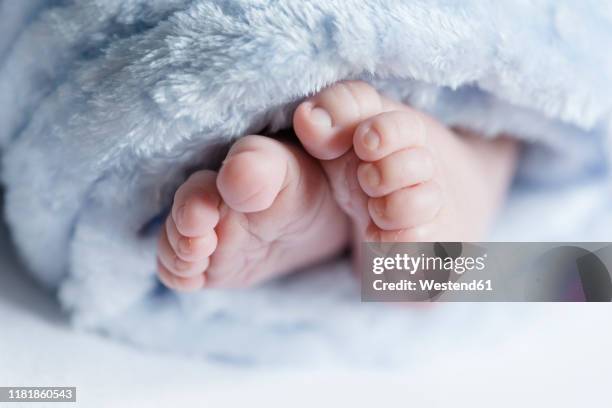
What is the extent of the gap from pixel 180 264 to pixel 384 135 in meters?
0.18

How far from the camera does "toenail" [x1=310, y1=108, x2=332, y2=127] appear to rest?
0.51m

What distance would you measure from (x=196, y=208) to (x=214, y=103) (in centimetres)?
8

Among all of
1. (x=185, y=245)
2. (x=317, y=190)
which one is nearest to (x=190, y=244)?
(x=185, y=245)

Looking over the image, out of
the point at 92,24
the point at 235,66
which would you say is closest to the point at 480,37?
the point at 235,66

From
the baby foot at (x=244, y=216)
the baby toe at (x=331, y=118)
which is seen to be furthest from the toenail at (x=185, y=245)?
the baby toe at (x=331, y=118)

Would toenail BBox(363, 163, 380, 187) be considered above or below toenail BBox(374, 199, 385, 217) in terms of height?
above

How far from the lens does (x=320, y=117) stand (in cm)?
51

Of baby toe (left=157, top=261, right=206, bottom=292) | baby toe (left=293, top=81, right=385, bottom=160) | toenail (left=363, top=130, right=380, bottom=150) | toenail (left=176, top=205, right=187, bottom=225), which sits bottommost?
baby toe (left=157, top=261, right=206, bottom=292)

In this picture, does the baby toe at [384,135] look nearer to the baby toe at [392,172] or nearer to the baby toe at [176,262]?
the baby toe at [392,172]

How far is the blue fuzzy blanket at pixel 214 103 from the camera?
20.2 inches

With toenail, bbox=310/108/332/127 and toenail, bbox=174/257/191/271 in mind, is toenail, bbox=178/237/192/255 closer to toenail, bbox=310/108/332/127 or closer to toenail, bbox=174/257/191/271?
toenail, bbox=174/257/191/271

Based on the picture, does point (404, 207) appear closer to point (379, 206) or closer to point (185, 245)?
point (379, 206)

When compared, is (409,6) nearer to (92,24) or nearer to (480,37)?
(480,37)

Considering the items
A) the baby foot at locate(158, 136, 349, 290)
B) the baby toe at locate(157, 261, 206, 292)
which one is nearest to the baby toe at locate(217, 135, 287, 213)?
the baby foot at locate(158, 136, 349, 290)
